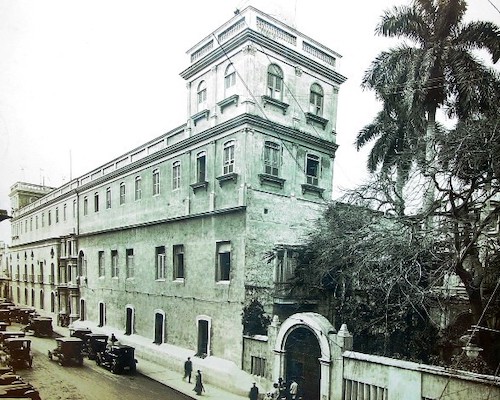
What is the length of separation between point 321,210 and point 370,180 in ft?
4.45

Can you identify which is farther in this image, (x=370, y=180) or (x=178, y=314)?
(x=178, y=314)

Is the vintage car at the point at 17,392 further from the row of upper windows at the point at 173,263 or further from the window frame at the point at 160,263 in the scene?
the window frame at the point at 160,263

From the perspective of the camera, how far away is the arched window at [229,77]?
334 inches

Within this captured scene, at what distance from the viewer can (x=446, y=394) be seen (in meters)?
5.60

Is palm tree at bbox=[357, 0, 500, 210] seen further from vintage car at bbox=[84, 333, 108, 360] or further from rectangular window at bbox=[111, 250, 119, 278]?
rectangular window at bbox=[111, 250, 119, 278]

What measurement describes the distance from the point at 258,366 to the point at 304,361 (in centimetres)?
111

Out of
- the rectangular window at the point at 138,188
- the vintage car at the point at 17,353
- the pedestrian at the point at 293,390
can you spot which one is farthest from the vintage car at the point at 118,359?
the pedestrian at the point at 293,390

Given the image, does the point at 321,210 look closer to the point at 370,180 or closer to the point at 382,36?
the point at 370,180

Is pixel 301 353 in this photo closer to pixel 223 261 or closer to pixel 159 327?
pixel 223 261

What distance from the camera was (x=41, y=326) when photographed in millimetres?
11641

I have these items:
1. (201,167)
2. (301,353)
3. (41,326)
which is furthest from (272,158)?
(41,326)

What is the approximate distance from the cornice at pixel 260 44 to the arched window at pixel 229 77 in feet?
0.98

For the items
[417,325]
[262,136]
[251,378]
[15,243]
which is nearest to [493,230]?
[417,325]

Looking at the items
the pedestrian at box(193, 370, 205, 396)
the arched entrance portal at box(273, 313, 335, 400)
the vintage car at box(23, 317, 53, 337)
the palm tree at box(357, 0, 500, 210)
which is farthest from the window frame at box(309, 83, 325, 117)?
the vintage car at box(23, 317, 53, 337)
